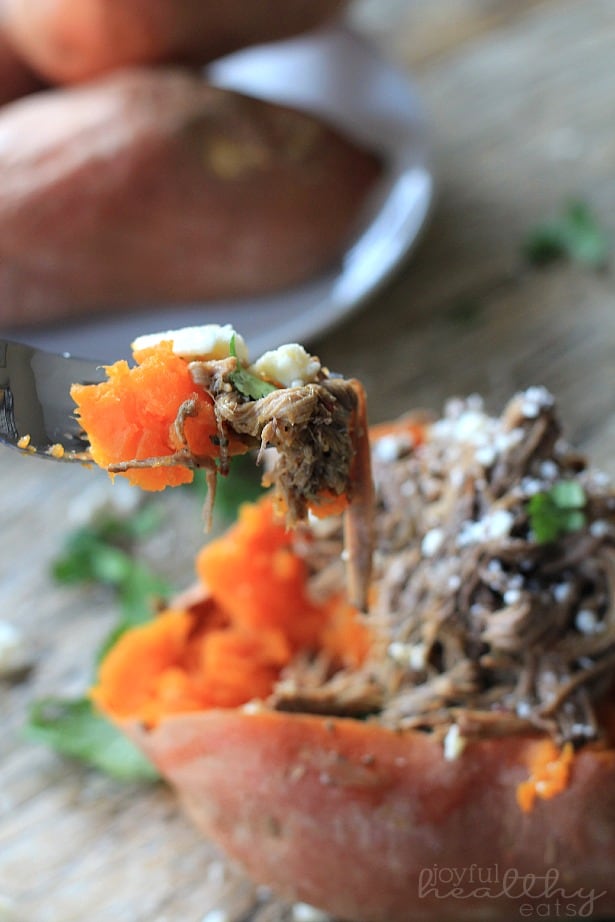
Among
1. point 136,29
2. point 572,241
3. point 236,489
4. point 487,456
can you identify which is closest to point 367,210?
point 572,241

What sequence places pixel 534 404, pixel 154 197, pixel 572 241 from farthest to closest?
1. pixel 572 241
2. pixel 154 197
3. pixel 534 404

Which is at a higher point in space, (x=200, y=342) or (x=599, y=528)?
Answer: (x=200, y=342)

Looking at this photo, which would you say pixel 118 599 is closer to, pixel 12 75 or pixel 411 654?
pixel 411 654

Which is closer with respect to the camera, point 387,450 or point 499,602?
point 499,602

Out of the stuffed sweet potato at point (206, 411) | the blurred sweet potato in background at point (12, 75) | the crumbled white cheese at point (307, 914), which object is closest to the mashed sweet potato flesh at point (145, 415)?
the stuffed sweet potato at point (206, 411)

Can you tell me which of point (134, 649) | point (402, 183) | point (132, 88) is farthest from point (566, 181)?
point (134, 649)
